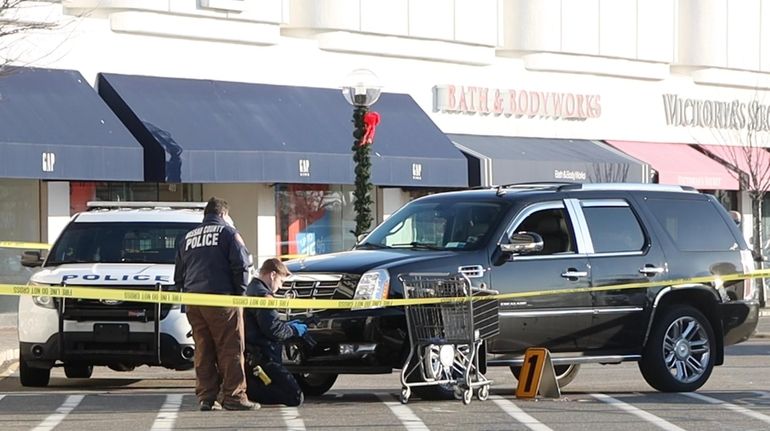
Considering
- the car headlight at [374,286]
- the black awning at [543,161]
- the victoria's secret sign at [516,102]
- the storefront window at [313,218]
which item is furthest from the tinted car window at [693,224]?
the victoria's secret sign at [516,102]

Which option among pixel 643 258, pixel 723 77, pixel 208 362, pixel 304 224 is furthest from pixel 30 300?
pixel 723 77

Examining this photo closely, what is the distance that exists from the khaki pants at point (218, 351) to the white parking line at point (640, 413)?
3.13m

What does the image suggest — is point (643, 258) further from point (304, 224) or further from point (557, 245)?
point (304, 224)

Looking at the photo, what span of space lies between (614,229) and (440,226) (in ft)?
5.53

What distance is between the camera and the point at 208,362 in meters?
13.0

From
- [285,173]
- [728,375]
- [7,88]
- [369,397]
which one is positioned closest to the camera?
[369,397]

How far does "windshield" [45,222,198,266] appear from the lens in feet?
53.9

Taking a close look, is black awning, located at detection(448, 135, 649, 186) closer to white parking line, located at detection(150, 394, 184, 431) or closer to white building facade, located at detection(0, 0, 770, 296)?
white building facade, located at detection(0, 0, 770, 296)

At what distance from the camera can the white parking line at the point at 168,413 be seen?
11.9 meters

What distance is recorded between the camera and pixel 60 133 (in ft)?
82.0

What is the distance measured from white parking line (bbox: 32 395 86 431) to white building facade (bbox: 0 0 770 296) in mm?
11990

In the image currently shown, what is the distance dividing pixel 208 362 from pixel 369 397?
1.96m

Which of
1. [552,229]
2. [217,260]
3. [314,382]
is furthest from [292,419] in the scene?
[552,229]

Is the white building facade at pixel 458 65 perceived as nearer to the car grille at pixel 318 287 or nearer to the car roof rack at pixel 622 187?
the car roof rack at pixel 622 187
